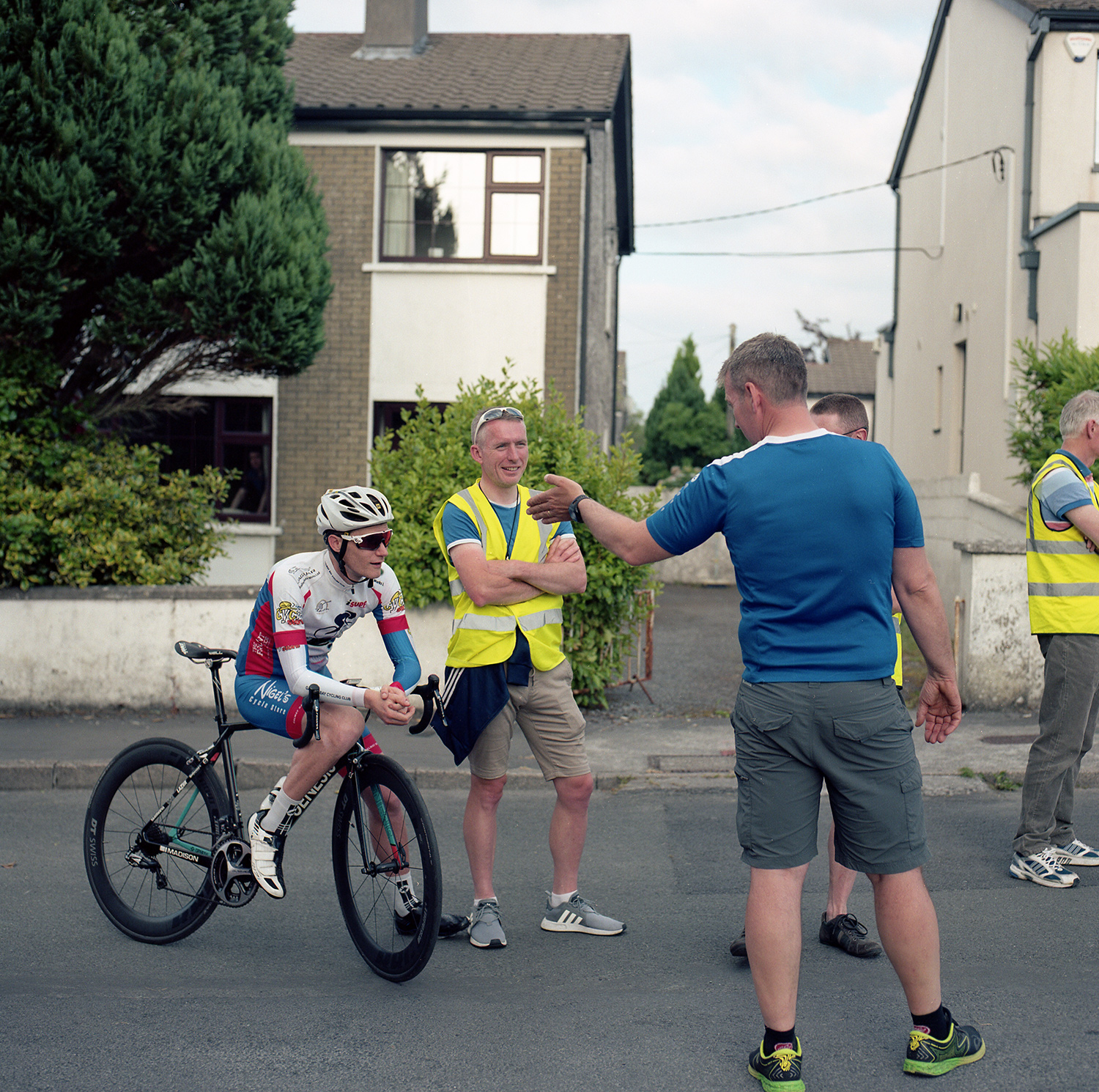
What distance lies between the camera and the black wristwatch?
3.67 m

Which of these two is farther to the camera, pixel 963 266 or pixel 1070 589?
pixel 963 266

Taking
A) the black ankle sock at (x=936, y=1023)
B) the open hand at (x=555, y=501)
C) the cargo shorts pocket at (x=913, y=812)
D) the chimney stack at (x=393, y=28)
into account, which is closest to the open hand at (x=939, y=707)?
the cargo shorts pocket at (x=913, y=812)

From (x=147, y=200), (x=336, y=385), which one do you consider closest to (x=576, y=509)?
(x=147, y=200)

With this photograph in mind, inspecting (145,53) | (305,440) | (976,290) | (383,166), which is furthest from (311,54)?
(976,290)

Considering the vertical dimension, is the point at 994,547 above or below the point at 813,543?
below

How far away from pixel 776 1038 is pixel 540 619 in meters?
1.75

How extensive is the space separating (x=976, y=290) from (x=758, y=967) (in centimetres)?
1727

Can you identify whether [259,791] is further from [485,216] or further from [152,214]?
[485,216]

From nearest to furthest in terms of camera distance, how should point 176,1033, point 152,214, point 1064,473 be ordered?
point 176,1033 → point 1064,473 → point 152,214

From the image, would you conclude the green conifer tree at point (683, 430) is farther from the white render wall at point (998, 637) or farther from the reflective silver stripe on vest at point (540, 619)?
the reflective silver stripe on vest at point (540, 619)

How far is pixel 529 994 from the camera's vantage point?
397 centimetres

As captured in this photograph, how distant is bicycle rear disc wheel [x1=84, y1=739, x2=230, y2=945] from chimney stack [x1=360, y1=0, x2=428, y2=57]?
16.0 m

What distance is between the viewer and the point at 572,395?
52.1ft

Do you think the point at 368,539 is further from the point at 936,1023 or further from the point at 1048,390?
the point at 1048,390
